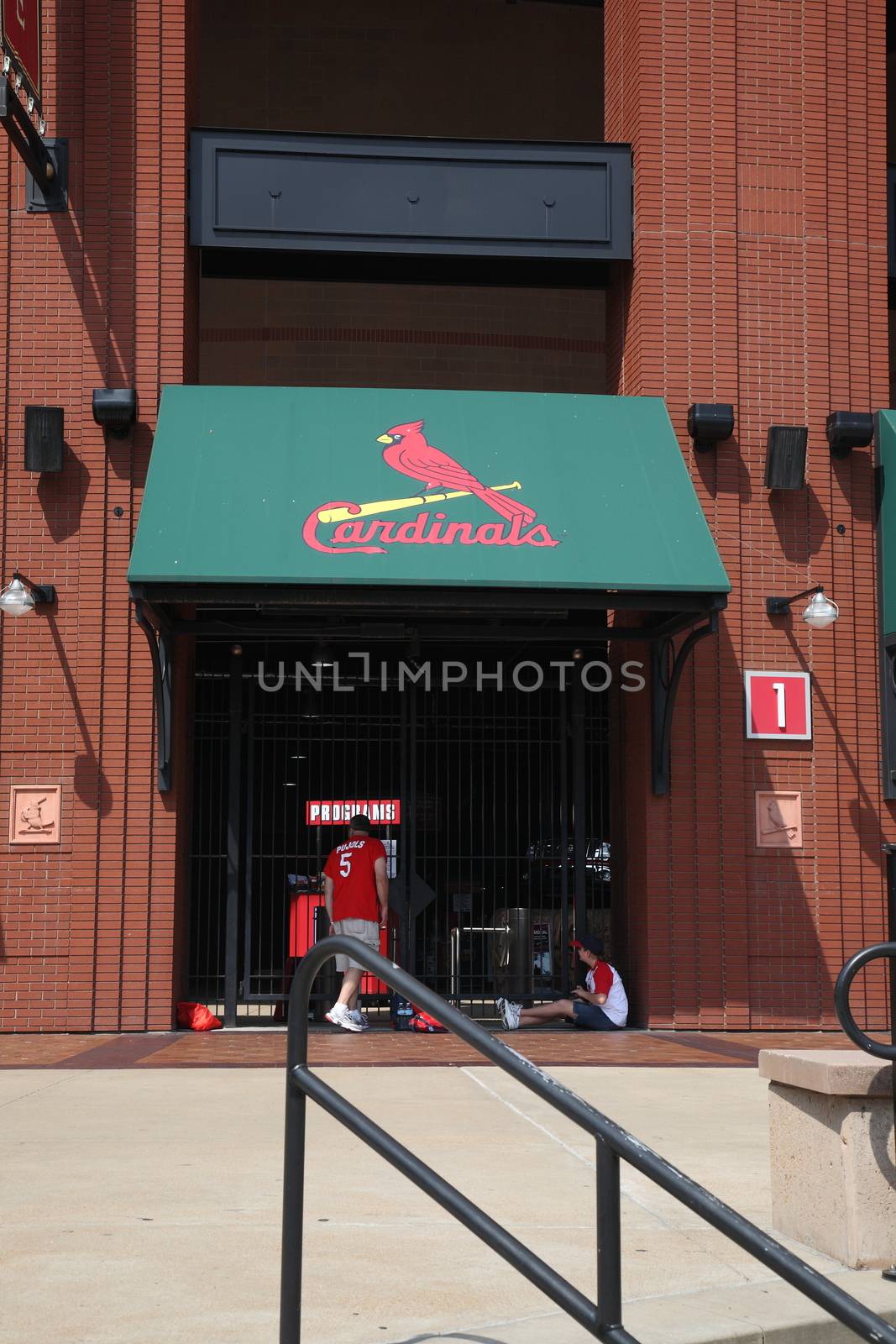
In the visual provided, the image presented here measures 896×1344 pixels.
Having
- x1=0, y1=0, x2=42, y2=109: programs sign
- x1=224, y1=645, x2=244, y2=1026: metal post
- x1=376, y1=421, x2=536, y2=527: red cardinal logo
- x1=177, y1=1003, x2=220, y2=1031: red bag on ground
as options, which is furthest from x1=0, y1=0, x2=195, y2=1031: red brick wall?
x1=376, y1=421, x2=536, y2=527: red cardinal logo

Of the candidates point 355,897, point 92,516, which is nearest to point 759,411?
point 355,897

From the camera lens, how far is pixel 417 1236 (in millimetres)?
5184

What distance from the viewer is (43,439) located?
1232 cm

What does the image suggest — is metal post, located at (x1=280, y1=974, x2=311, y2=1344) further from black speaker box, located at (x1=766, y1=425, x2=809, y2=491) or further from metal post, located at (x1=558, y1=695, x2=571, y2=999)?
black speaker box, located at (x1=766, y1=425, x2=809, y2=491)

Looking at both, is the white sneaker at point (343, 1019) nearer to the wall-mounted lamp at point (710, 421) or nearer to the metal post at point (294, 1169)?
the wall-mounted lamp at point (710, 421)

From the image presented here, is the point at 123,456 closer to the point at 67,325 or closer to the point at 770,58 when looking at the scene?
the point at 67,325

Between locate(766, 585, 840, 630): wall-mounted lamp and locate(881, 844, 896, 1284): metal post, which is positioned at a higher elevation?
locate(766, 585, 840, 630): wall-mounted lamp

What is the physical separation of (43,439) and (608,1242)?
1042cm

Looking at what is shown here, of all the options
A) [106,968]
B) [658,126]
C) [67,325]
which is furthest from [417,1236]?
[658,126]

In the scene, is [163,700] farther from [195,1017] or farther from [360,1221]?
[360,1221]

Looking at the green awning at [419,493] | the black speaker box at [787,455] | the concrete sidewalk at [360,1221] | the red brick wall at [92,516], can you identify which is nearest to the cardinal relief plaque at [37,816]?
the red brick wall at [92,516]

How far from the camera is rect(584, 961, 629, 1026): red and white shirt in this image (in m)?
12.5

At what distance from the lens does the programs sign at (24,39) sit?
37.0ft

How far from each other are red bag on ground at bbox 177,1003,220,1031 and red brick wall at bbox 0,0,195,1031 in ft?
1.42
